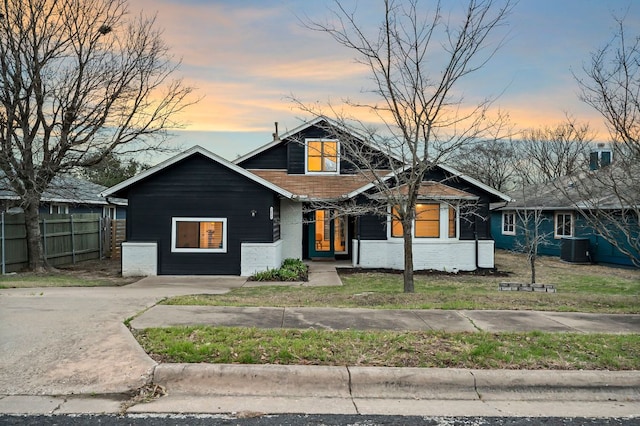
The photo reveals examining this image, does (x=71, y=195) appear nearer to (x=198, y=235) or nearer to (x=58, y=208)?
(x=58, y=208)

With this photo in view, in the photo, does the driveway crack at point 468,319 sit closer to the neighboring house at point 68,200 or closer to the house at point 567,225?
the house at point 567,225

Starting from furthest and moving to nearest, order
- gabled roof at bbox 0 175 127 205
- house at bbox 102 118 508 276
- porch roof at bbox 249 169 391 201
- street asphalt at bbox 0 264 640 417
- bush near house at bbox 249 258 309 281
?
gabled roof at bbox 0 175 127 205
porch roof at bbox 249 169 391 201
house at bbox 102 118 508 276
bush near house at bbox 249 258 309 281
street asphalt at bbox 0 264 640 417

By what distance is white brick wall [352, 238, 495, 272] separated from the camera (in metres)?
18.7

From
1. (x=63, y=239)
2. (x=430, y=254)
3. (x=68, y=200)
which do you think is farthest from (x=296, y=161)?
(x=68, y=200)

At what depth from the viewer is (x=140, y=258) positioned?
16391 mm

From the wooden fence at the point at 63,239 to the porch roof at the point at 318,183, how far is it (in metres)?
7.64

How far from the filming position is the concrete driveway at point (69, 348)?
17.1ft

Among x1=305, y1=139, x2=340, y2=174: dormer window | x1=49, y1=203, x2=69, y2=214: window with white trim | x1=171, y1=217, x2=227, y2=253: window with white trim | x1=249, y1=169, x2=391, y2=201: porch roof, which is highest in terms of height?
x1=305, y1=139, x2=340, y2=174: dormer window

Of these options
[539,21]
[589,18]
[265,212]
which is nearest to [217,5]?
[265,212]

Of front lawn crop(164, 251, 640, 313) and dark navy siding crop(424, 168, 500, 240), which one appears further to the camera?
dark navy siding crop(424, 168, 500, 240)

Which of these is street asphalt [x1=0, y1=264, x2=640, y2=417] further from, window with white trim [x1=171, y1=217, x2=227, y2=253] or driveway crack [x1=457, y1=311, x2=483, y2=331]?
window with white trim [x1=171, y1=217, x2=227, y2=253]

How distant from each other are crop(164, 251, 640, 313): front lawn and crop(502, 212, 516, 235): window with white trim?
277 inches

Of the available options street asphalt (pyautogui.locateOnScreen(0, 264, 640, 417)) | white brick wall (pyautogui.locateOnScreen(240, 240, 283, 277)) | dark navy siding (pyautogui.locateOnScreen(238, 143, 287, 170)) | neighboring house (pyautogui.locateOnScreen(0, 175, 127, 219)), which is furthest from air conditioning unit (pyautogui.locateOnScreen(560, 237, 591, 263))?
neighboring house (pyautogui.locateOnScreen(0, 175, 127, 219))

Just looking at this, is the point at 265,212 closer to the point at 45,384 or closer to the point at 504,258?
the point at 45,384
